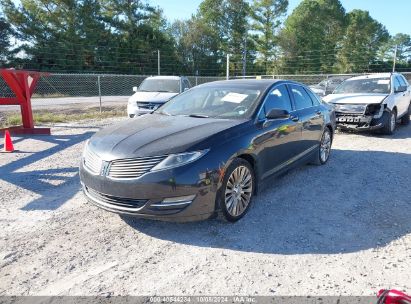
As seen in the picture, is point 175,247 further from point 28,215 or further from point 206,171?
point 28,215

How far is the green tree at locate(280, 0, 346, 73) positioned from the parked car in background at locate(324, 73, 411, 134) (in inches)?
1296

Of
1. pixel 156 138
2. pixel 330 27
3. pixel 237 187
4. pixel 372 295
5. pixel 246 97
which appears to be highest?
pixel 330 27

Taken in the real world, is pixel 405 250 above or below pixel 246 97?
below

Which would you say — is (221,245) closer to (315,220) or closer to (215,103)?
(315,220)

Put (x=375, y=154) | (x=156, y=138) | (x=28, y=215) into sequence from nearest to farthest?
(x=156, y=138) → (x=28, y=215) → (x=375, y=154)

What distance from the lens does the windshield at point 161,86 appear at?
464 inches

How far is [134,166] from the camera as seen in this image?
3494 mm

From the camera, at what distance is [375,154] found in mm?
7293

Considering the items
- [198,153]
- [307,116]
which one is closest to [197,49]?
[307,116]

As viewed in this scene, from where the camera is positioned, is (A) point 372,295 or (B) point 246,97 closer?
(A) point 372,295

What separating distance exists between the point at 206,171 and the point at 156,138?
700 millimetres

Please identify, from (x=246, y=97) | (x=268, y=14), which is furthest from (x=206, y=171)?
(x=268, y=14)

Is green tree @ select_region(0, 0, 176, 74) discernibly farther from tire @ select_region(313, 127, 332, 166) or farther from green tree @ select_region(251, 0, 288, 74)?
tire @ select_region(313, 127, 332, 166)

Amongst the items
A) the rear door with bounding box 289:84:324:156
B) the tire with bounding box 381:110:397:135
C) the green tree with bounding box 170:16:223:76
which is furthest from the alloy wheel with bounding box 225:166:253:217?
the green tree with bounding box 170:16:223:76
